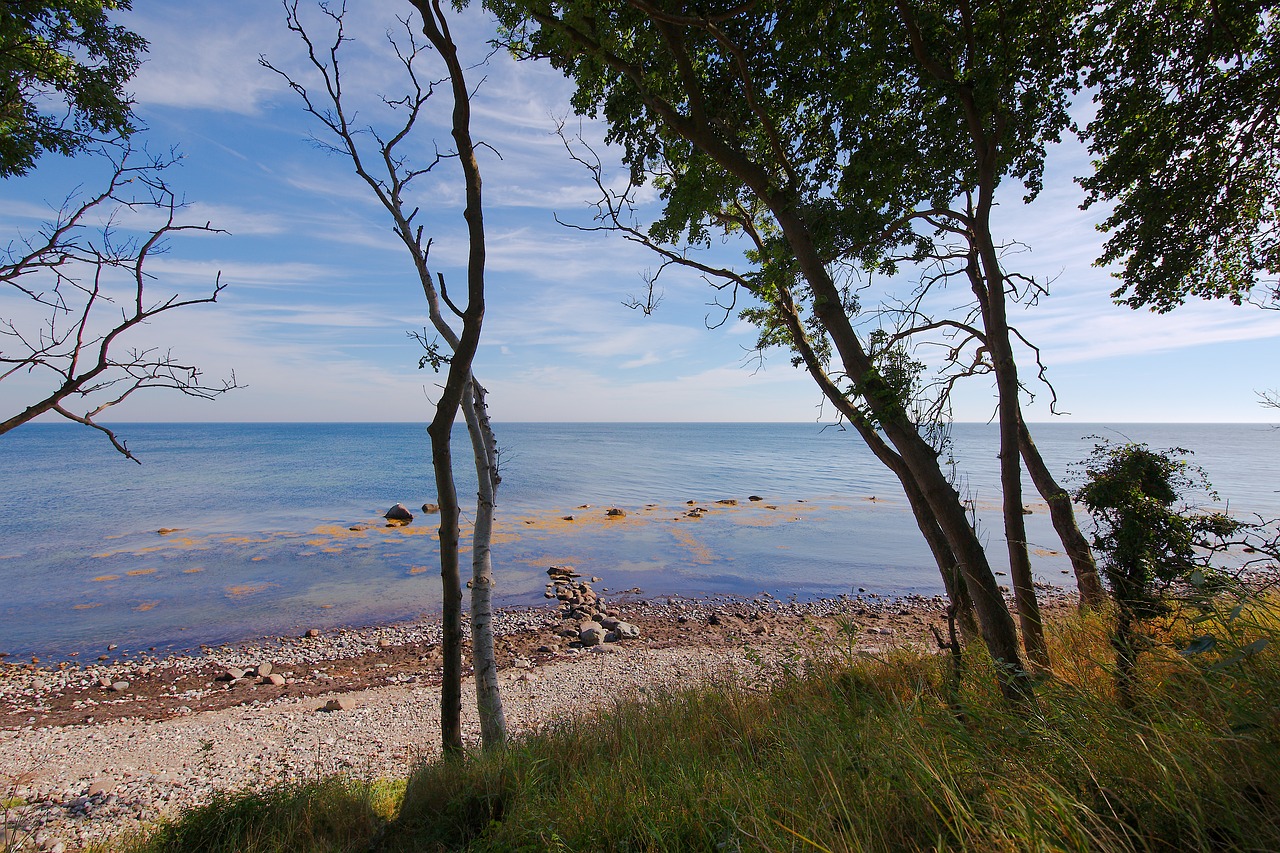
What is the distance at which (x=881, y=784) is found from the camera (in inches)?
103

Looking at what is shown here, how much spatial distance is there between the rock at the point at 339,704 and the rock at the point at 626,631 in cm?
608

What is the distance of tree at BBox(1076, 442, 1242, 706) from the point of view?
15.6 feet

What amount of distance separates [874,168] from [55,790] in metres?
12.9

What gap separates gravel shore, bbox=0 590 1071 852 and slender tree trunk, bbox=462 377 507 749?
4.51 feet

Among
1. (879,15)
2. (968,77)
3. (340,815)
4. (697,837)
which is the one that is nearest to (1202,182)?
(968,77)

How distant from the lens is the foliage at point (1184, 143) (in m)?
5.95

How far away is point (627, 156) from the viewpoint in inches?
282

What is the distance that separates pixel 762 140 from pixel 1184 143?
4.82 m

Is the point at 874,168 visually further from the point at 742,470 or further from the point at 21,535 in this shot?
the point at 742,470

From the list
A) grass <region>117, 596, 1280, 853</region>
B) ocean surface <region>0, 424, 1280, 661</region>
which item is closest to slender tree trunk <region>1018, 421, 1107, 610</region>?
ocean surface <region>0, 424, 1280, 661</region>

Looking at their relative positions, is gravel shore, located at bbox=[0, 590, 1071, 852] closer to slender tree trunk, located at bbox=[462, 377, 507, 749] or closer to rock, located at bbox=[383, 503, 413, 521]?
slender tree trunk, located at bbox=[462, 377, 507, 749]

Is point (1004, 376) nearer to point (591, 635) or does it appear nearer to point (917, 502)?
point (917, 502)

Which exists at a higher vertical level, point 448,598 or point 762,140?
point 762,140

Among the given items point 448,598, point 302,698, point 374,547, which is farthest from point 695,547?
point 448,598
